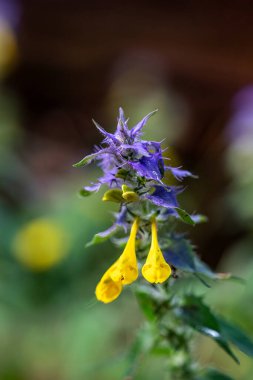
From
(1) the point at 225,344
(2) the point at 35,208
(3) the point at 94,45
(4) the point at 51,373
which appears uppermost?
(1) the point at 225,344

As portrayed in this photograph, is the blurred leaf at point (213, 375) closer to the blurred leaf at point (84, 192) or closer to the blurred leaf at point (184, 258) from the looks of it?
the blurred leaf at point (184, 258)

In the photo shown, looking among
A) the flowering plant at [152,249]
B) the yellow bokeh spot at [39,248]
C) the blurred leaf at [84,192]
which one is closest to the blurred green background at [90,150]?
the yellow bokeh spot at [39,248]

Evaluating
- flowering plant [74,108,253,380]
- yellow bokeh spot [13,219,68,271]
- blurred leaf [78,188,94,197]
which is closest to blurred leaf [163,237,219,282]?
flowering plant [74,108,253,380]

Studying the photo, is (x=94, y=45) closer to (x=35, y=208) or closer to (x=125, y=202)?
(x=35, y=208)

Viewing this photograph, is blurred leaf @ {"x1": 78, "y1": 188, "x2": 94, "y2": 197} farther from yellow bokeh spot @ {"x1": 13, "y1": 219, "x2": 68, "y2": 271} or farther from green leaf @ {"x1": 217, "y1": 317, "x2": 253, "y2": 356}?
yellow bokeh spot @ {"x1": 13, "y1": 219, "x2": 68, "y2": 271}

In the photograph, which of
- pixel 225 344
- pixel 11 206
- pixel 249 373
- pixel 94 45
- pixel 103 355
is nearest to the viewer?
pixel 225 344

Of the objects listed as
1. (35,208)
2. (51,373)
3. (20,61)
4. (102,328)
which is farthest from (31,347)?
(20,61)
